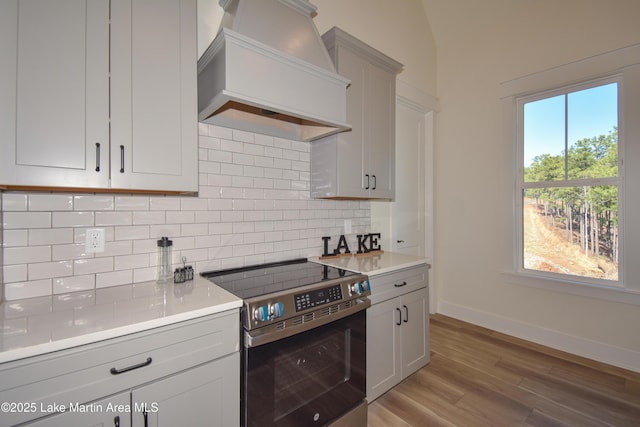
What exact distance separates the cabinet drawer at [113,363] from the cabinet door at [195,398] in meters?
0.04

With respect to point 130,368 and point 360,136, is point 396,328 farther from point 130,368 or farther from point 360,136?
point 130,368

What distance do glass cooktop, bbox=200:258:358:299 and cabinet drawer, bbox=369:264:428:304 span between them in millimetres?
263

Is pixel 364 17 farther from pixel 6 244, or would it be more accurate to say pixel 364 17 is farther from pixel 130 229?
pixel 6 244

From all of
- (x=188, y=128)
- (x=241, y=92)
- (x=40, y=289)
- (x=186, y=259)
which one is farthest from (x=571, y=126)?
(x=40, y=289)

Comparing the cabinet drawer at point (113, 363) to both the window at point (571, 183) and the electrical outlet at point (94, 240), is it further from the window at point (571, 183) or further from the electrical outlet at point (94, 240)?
the window at point (571, 183)

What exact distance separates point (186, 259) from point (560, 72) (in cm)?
374

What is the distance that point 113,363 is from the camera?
100 cm

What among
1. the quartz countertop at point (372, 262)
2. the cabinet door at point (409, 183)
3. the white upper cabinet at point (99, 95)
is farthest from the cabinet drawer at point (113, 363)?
the cabinet door at point (409, 183)

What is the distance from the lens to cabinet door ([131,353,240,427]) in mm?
1066

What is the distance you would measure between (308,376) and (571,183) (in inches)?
120

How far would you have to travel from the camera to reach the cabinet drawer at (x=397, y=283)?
1.96m

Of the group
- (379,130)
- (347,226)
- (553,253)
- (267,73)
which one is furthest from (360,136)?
(553,253)

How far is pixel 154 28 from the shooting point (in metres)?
1.36

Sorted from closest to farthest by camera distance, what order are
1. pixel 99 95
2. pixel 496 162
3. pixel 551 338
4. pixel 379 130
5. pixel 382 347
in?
pixel 99 95 → pixel 382 347 → pixel 379 130 → pixel 551 338 → pixel 496 162
